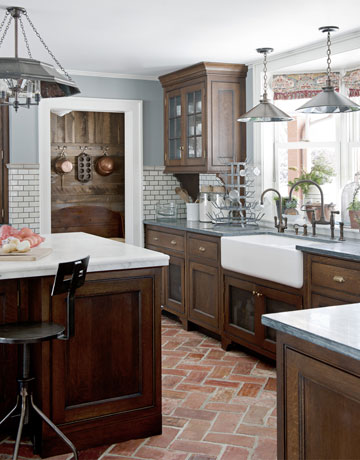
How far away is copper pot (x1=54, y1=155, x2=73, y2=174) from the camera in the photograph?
338 inches

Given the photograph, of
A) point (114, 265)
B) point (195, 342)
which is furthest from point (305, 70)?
point (114, 265)

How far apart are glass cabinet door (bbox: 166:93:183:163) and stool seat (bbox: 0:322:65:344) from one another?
388 centimetres

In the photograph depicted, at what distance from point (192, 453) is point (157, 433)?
32 centimetres

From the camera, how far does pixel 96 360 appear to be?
10.8 feet

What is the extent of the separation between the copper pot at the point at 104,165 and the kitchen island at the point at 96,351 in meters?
5.58

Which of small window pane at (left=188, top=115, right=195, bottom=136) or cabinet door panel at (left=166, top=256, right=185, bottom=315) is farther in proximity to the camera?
small window pane at (left=188, top=115, right=195, bottom=136)

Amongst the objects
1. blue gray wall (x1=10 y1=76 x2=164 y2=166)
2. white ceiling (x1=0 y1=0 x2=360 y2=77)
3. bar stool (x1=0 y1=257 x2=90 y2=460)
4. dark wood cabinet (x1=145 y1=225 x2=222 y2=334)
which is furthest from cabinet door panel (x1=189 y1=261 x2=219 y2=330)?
bar stool (x1=0 y1=257 x2=90 y2=460)

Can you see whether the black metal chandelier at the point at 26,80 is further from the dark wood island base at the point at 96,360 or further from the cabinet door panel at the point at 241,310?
the cabinet door panel at the point at 241,310

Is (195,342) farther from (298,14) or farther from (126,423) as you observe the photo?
(298,14)

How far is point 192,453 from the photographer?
126 inches

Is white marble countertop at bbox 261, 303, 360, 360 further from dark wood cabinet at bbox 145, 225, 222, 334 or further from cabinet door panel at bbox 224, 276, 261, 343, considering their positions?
dark wood cabinet at bbox 145, 225, 222, 334

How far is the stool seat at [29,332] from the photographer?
2.71 meters

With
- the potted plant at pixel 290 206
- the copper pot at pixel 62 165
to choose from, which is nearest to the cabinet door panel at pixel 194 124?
the potted plant at pixel 290 206

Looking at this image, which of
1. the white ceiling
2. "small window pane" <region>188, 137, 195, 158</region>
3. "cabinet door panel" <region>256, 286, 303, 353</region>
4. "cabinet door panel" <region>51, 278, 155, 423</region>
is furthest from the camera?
"small window pane" <region>188, 137, 195, 158</region>
